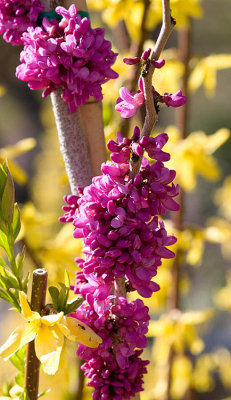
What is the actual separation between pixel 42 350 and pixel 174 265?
62 centimetres

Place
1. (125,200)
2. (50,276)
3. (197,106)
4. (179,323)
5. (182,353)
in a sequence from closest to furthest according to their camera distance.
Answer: (125,200) → (50,276) → (179,323) → (182,353) → (197,106)

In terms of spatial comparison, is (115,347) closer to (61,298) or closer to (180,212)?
(61,298)

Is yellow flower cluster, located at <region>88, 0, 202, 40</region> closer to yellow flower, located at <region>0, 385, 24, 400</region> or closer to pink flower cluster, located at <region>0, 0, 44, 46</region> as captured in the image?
pink flower cluster, located at <region>0, 0, 44, 46</region>

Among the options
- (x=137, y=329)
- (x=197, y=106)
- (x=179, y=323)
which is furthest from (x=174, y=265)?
(x=197, y=106)

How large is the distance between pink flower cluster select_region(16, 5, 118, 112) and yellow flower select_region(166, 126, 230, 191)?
51 cm

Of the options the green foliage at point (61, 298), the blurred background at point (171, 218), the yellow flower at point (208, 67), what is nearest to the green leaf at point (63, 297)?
the green foliage at point (61, 298)

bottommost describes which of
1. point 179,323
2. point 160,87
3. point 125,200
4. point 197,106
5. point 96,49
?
point 179,323

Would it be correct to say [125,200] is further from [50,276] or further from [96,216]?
[50,276]

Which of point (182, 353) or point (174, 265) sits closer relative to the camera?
point (174, 265)

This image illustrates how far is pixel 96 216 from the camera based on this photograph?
33cm

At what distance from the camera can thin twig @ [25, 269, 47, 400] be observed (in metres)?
0.37

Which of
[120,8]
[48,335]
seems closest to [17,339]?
[48,335]

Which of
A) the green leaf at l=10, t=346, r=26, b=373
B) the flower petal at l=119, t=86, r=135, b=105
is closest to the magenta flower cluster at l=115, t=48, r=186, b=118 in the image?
the flower petal at l=119, t=86, r=135, b=105

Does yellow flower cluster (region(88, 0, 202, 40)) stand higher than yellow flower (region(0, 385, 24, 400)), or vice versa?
yellow flower cluster (region(88, 0, 202, 40))
